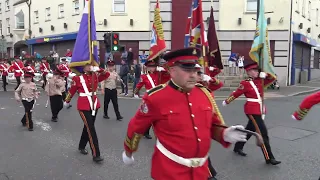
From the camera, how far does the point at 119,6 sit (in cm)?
2411

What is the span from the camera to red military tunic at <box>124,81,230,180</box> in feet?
9.11

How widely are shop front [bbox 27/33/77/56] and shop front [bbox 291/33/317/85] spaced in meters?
16.7

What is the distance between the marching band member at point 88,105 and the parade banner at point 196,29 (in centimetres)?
197

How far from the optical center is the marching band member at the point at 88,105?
233 inches

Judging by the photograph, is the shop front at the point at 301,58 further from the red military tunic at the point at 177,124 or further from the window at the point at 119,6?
the red military tunic at the point at 177,124

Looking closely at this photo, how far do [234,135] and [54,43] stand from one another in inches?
1149

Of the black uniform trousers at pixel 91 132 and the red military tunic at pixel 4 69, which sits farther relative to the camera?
the red military tunic at pixel 4 69

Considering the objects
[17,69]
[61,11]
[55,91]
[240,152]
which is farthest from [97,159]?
[61,11]

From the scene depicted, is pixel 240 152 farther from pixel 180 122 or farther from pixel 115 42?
pixel 115 42

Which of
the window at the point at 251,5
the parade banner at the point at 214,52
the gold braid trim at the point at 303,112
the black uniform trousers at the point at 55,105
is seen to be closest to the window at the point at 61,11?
the window at the point at 251,5

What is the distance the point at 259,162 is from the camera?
5.87 meters

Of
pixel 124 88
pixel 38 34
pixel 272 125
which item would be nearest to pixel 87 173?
Answer: pixel 272 125

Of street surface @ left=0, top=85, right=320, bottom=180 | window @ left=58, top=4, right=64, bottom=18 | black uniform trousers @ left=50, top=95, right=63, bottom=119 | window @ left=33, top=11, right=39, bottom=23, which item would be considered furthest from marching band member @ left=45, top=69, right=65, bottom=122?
window @ left=33, top=11, right=39, bottom=23

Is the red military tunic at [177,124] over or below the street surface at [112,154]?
over
